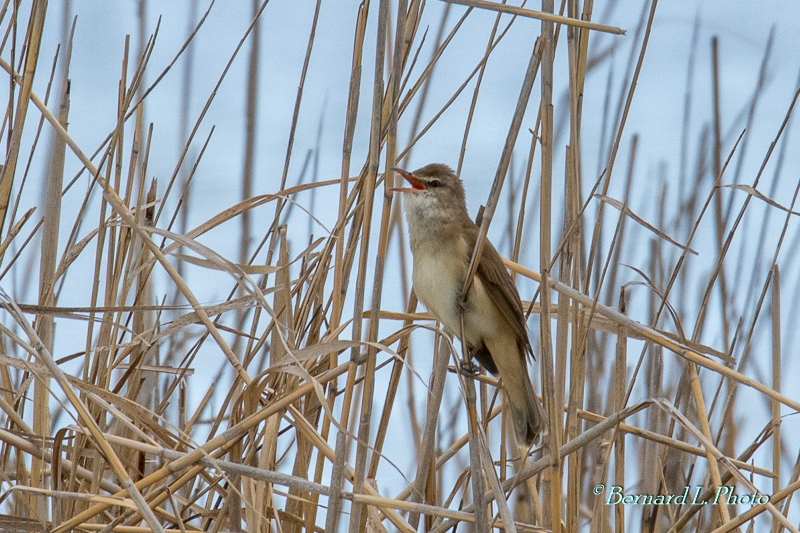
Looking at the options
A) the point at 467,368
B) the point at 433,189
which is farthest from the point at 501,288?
the point at 433,189

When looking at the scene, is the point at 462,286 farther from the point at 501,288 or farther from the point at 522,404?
the point at 522,404

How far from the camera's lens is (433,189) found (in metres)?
2.26

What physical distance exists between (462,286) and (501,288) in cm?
11

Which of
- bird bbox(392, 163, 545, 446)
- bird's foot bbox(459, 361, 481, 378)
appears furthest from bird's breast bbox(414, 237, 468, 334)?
bird's foot bbox(459, 361, 481, 378)

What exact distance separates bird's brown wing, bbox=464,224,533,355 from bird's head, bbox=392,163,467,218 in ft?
0.49

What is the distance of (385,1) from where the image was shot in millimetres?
1461

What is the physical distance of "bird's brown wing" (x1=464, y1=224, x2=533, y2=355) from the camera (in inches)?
83.4

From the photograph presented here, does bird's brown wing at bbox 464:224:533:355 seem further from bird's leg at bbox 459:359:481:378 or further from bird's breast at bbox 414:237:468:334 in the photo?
bird's leg at bbox 459:359:481:378

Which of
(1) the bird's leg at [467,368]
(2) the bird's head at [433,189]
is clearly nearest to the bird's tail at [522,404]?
(1) the bird's leg at [467,368]

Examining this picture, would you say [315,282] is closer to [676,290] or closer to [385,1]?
[385,1]

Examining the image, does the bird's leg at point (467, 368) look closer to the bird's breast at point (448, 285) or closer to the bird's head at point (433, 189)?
the bird's breast at point (448, 285)

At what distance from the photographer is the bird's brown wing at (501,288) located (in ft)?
6.95

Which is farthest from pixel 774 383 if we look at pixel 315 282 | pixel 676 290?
pixel 315 282

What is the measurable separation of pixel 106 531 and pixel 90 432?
0.26 meters
